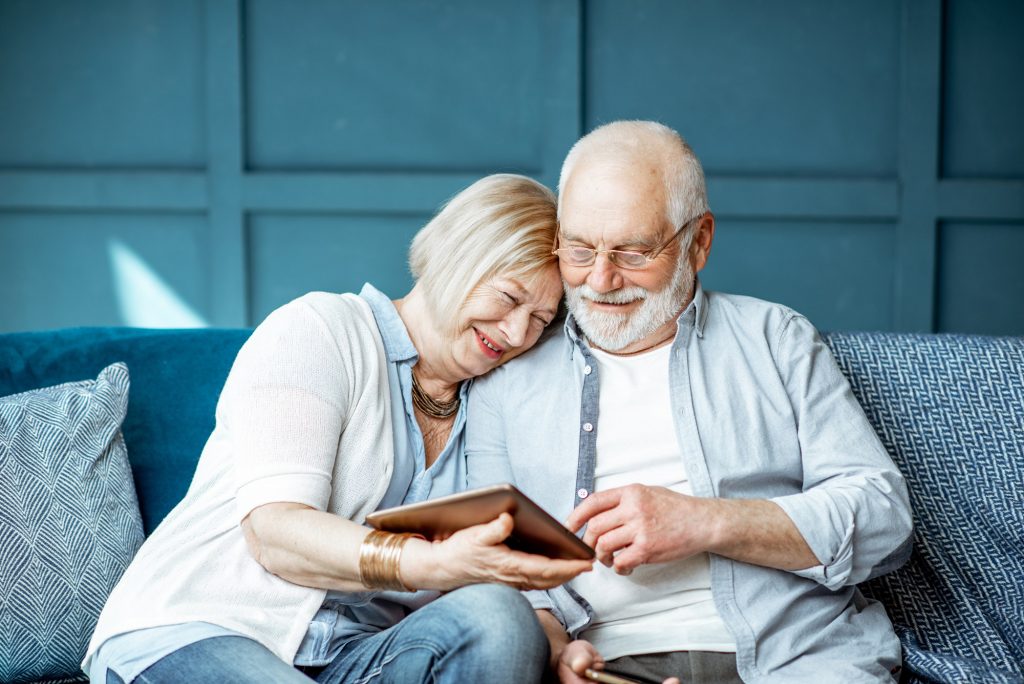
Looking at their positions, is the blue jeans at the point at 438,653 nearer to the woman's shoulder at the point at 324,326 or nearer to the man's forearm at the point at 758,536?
the man's forearm at the point at 758,536

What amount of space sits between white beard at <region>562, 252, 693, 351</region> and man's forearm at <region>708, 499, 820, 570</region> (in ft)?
1.22

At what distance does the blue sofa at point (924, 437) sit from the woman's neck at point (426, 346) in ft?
1.70

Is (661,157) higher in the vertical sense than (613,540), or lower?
higher

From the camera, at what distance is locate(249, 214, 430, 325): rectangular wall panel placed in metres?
3.98

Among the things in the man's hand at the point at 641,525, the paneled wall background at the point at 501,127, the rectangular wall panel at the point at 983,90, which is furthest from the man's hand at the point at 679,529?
the rectangular wall panel at the point at 983,90

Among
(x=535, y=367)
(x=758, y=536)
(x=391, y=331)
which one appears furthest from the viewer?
(x=535, y=367)

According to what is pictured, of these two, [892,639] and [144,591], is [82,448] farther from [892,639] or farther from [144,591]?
[892,639]

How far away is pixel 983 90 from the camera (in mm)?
3857

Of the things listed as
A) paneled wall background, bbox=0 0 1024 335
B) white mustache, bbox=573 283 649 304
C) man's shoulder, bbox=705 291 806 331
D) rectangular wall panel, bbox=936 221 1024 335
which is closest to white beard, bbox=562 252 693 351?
white mustache, bbox=573 283 649 304

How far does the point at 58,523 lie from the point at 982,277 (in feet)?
10.9

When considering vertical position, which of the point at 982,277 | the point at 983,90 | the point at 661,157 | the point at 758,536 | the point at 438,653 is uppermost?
the point at 983,90

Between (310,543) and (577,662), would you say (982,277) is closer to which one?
(577,662)

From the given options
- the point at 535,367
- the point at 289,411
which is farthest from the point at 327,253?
the point at 289,411

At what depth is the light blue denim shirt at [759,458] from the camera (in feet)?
5.55
